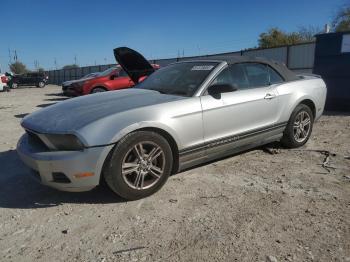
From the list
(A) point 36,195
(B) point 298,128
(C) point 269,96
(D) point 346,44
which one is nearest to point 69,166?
(A) point 36,195

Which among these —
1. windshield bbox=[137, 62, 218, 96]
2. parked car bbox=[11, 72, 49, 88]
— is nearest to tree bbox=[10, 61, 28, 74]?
parked car bbox=[11, 72, 49, 88]

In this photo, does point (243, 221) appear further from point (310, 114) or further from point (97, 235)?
point (310, 114)

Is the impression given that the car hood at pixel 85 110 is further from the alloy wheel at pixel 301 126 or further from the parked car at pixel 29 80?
the parked car at pixel 29 80

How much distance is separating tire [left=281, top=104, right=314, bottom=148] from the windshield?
163 cm

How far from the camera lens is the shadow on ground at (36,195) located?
3.72 m

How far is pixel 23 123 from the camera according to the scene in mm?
3977

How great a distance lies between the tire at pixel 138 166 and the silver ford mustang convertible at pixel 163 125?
0.03 ft

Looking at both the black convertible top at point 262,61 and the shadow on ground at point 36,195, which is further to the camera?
the black convertible top at point 262,61

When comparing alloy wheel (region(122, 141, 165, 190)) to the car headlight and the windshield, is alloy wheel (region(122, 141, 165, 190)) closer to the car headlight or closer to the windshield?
the car headlight

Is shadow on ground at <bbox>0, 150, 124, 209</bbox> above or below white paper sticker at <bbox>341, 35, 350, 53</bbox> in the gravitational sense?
below

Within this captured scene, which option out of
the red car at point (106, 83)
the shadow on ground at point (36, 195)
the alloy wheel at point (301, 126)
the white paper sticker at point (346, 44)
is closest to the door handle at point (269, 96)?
the alloy wheel at point (301, 126)

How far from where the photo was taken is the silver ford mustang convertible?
3.37 meters

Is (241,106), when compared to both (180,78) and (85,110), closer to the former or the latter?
(180,78)

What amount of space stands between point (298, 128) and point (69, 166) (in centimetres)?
364
